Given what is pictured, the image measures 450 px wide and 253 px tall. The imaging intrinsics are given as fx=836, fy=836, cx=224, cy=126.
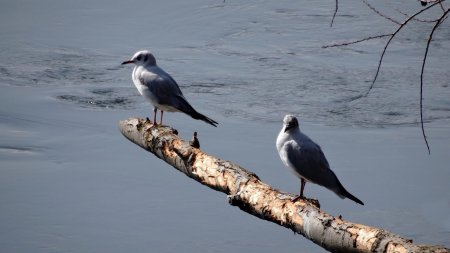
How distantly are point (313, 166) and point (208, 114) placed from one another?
2864 millimetres

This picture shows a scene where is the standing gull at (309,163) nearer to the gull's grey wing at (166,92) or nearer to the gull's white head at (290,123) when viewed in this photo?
the gull's white head at (290,123)

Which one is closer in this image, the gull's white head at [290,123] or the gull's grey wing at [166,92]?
the gull's white head at [290,123]

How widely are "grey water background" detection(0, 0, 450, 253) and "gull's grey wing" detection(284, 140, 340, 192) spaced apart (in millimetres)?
710

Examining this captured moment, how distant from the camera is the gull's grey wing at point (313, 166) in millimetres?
4824

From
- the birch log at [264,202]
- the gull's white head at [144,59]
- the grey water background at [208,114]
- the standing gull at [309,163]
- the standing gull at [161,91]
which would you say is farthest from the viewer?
the gull's white head at [144,59]

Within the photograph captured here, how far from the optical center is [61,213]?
5793 mm

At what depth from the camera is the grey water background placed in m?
5.66

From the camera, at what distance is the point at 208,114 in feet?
24.9

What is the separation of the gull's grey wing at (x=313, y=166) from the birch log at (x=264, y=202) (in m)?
0.28

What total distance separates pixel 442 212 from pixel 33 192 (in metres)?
2.95

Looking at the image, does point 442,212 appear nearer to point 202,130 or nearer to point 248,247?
point 248,247

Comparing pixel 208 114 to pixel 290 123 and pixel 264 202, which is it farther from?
pixel 264 202

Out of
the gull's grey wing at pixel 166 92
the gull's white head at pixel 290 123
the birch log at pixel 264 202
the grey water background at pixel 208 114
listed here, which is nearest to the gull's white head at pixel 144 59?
the gull's grey wing at pixel 166 92

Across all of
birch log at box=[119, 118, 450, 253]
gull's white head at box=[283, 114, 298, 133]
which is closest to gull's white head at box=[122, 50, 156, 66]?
birch log at box=[119, 118, 450, 253]
